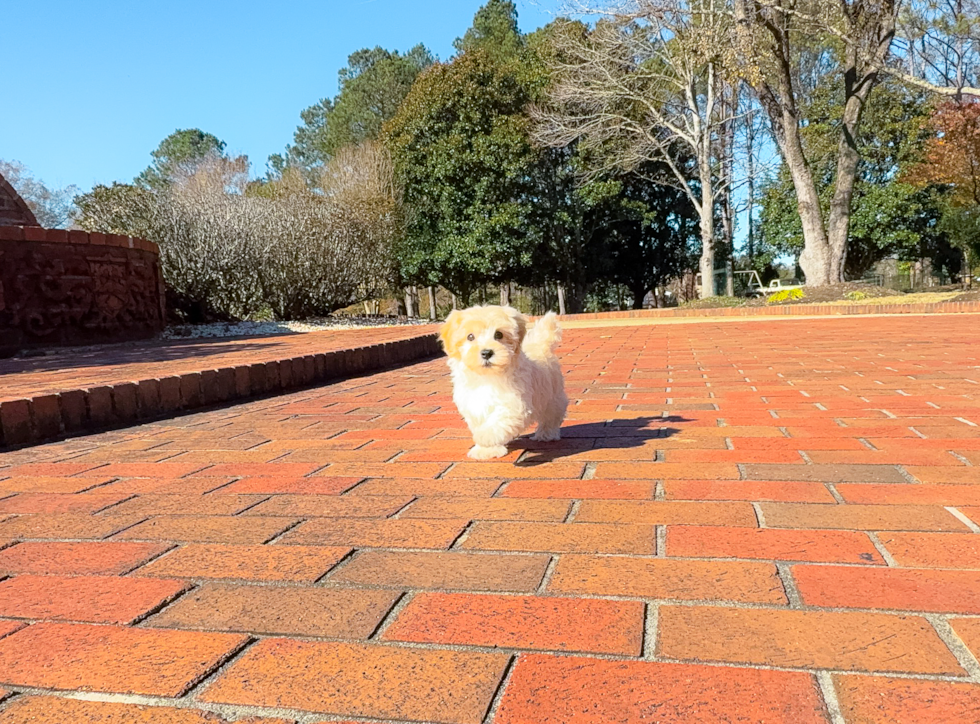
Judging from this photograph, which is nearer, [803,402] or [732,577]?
Result: [732,577]

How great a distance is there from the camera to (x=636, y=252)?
85.8 ft

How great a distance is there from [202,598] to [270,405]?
3.02m

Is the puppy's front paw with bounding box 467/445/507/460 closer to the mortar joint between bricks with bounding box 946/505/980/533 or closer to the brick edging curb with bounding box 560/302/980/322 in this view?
the mortar joint between bricks with bounding box 946/505/980/533

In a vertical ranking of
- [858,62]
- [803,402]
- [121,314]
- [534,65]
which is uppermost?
[534,65]

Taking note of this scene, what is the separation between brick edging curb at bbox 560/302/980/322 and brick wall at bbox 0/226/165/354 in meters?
8.42

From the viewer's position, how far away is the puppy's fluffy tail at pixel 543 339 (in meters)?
3.28

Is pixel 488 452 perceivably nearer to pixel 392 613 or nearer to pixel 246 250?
pixel 392 613

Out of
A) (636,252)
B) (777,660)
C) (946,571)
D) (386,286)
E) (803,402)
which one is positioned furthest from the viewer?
(636,252)

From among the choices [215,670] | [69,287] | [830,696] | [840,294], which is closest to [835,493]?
[830,696]

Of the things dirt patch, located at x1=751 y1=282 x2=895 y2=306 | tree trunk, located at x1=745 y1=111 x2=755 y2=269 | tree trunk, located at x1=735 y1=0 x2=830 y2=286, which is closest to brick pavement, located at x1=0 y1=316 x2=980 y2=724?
dirt patch, located at x1=751 y1=282 x2=895 y2=306

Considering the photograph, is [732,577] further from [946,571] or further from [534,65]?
[534,65]

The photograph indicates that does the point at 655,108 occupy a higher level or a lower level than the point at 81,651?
higher

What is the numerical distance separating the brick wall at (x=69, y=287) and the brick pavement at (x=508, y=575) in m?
5.13

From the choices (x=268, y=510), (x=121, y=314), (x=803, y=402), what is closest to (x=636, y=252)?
(x=121, y=314)
